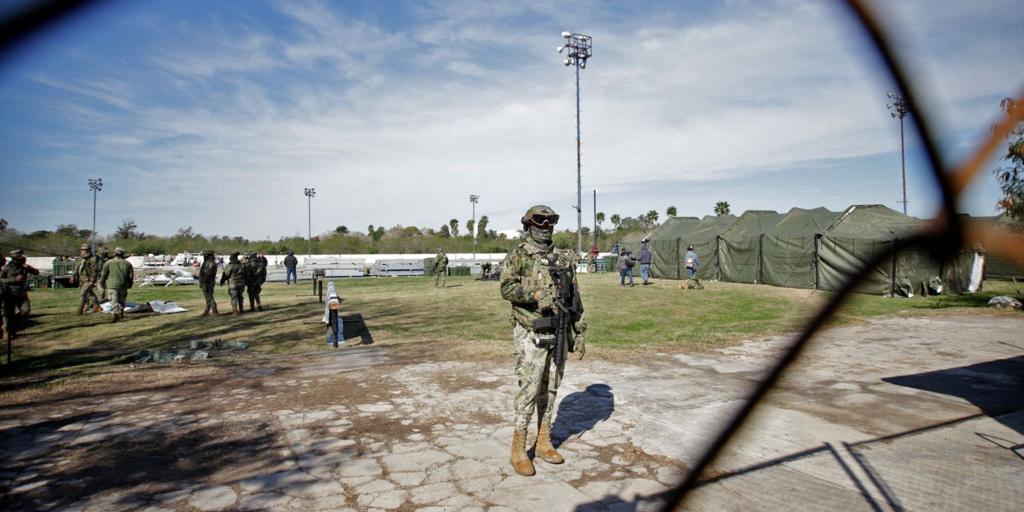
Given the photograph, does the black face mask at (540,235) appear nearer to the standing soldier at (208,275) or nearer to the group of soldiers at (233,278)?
the group of soldiers at (233,278)

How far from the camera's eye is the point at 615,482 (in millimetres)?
4270

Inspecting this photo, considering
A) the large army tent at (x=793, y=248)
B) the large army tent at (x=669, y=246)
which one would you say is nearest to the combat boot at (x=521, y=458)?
the large army tent at (x=793, y=248)

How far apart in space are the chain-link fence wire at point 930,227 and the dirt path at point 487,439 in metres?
1.81

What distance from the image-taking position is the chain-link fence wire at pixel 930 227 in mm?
542

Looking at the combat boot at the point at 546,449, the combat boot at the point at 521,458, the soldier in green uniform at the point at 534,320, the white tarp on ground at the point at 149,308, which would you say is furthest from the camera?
the white tarp on ground at the point at 149,308

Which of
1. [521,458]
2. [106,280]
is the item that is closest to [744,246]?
[521,458]

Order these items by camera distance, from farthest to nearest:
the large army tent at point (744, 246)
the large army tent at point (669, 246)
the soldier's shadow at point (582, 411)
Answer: the large army tent at point (669, 246)
the large army tent at point (744, 246)
the soldier's shadow at point (582, 411)

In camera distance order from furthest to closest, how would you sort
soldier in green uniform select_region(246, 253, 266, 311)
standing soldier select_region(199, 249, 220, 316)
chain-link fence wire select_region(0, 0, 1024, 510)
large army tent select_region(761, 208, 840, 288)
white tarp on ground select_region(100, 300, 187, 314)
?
large army tent select_region(761, 208, 840, 288) → white tarp on ground select_region(100, 300, 187, 314) → soldier in green uniform select_region(246, 253, 266, 311) → standing soldier select_region(199, 249, 220, 316) → chain-link fence wire select_region(0, 0, 1024, 510)

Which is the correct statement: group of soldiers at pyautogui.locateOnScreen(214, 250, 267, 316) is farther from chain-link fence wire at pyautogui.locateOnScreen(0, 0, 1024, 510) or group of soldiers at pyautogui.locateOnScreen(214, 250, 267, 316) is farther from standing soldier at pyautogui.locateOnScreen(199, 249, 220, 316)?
chain-link fence wire at pyautogui.locateOnScreen(0, 0, 1024, 510)

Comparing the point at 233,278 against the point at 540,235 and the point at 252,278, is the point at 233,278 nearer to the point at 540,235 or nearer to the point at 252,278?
the point at 252,278

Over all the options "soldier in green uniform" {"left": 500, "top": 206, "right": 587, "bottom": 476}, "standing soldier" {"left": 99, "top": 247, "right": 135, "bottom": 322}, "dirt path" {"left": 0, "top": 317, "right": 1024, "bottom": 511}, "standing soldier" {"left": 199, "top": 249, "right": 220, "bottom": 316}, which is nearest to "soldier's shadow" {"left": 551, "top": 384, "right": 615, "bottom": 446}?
"dirt path" {"left": 0, "top": 317, "right": 1024, "bottom": 511}

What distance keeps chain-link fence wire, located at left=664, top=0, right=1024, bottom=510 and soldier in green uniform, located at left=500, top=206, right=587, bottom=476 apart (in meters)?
3.86

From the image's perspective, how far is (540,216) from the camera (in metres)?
4.79

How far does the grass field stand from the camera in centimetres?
984
